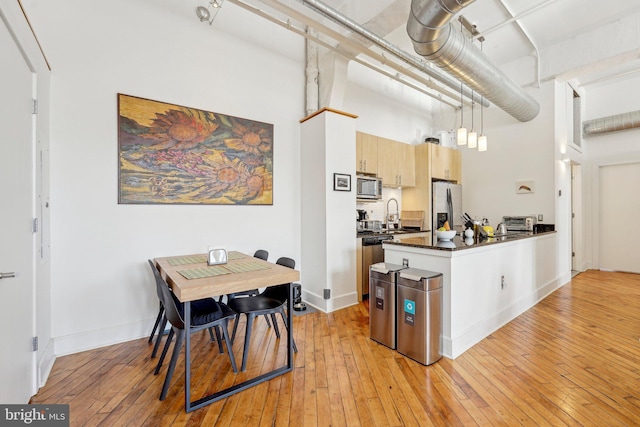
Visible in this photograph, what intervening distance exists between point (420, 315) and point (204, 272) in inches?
73.3

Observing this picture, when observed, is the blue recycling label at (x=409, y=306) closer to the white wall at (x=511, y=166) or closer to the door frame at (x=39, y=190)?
the door frame at (x=39, y=190)

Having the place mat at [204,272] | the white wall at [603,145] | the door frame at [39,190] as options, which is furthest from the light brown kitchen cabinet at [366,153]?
the white wall at [603,145]

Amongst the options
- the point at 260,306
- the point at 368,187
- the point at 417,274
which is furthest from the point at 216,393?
the point at 368,187

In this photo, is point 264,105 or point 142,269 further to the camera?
point 264,105

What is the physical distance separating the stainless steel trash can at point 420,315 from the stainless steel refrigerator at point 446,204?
123 inches

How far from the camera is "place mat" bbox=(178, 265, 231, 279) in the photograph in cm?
217

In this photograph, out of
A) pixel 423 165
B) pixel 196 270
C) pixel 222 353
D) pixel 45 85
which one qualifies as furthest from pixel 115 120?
pixel 423 165

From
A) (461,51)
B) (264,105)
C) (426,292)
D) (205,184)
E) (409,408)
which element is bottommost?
(409,408)

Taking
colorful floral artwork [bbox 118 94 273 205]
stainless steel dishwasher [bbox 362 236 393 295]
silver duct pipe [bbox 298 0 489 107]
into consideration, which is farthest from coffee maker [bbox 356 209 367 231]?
silver duct pipe [bbox 298 0 489 107]

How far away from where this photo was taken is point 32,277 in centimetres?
201

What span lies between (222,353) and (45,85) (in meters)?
2.81

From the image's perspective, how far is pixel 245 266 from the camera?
2.51 m

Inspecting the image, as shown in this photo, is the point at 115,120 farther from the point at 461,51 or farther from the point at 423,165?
the point at 423,165

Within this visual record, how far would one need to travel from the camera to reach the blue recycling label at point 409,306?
252 centimetres
